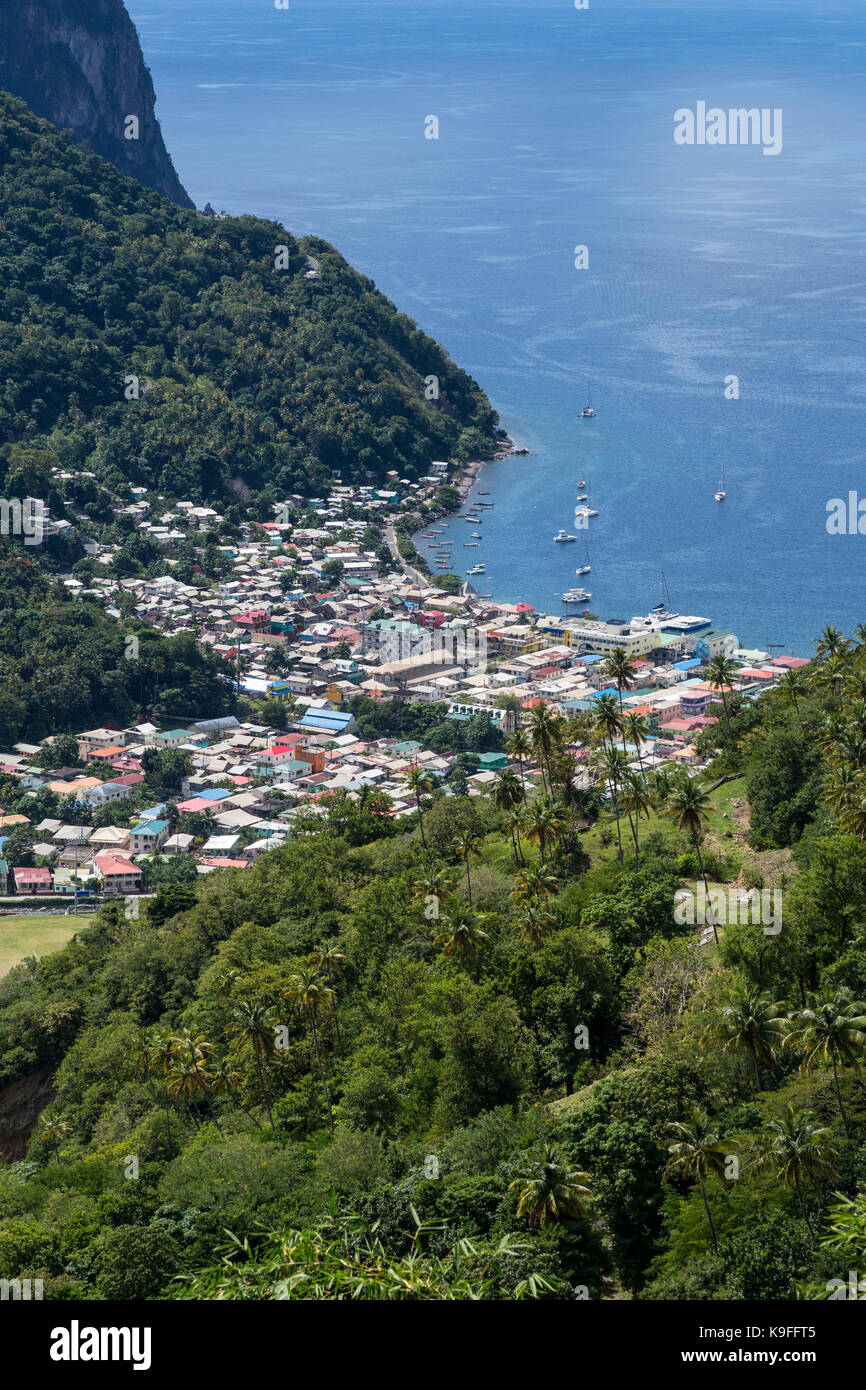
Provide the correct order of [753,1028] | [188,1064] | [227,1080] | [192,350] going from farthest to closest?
[192,350] < [227,1080] < [188,1064] < [753,1028]

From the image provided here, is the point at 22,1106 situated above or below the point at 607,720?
below

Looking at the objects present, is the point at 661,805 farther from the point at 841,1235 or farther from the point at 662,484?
the point at 662,484

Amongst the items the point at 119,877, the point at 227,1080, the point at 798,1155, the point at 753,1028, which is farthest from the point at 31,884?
the point at 798,1155

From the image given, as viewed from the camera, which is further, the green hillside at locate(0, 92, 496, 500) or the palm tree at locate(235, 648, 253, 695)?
the green hillside at locate(0, 92, 496, 500)

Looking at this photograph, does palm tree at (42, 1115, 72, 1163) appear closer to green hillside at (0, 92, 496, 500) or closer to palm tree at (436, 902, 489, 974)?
palm tree at (436, 902, 489, 974)

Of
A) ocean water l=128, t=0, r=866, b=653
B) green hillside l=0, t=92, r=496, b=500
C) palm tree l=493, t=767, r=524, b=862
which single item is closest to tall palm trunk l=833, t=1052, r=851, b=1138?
palm tree l=493, t=767, r=524, b=862

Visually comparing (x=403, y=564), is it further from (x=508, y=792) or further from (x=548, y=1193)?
(x=548, y=1193)
